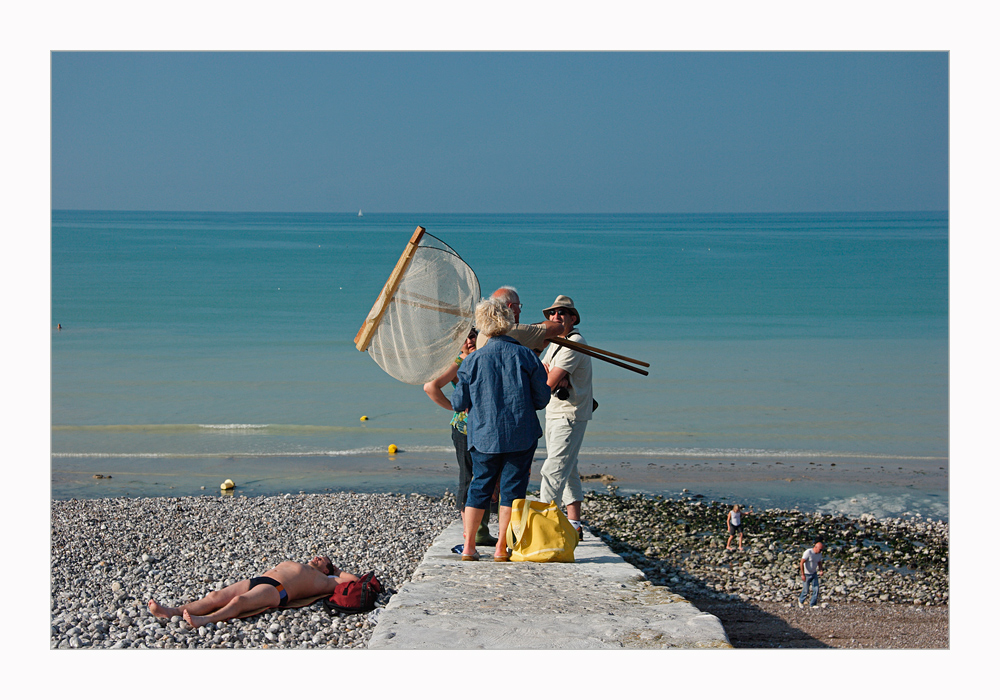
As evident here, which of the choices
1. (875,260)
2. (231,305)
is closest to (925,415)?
(231,305)

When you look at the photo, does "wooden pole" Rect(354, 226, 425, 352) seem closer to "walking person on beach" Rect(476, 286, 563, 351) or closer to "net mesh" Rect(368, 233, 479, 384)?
"net mesh" Rect(368, 233, 479, 384)

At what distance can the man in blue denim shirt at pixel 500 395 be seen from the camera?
4.69 m

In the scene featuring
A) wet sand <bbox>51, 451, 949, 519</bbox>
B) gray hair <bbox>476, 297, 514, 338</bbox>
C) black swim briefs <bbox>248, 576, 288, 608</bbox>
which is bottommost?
wet sand <bbox>51, 451, 949, 519</bbox>

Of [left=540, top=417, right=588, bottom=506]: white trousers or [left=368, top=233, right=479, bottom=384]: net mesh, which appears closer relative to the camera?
[left=368, top=233, right=479, bottom=384]: net mesh

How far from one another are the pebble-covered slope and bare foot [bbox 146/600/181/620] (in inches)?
2.5

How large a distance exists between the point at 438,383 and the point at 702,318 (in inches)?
923

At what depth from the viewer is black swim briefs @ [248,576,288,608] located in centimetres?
488

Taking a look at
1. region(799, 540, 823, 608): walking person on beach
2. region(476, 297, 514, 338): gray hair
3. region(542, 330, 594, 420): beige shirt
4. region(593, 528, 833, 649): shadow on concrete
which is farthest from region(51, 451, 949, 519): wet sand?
region(476, 297, 514, 338): gray hair

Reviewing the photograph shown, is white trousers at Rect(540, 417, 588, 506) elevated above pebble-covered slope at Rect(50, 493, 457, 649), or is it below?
above

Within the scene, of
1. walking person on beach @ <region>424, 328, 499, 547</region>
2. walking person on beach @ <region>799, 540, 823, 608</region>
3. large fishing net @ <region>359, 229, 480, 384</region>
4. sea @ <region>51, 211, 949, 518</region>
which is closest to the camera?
large fishing net @ <region>359, 229, 480, 384</region>

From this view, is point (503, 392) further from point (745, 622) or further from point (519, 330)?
point (745, 622)

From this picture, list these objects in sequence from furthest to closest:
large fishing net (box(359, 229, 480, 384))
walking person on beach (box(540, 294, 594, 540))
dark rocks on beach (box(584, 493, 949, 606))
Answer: dark rocks on beach (box(584, 493, 949, 606)) → walking person on beach (box(540, 294, 594, 540)) → large fishing net (box(359, 229, 480, 384))

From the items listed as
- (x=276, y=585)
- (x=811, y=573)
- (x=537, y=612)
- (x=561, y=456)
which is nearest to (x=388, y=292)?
(x=561, y=456)

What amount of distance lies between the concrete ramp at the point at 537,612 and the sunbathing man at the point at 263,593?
26.7 inches
